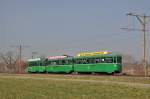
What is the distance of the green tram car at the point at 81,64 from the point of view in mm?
46906

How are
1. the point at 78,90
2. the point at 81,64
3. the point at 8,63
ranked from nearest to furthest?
the point at 78,90, the point at 81,64, the point at 8,63

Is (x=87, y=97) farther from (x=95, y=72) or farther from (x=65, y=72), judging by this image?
(x=65, y=72)

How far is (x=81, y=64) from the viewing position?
52.1 metres

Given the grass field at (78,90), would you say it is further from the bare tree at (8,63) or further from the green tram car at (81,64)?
the bare tree at (8,63)

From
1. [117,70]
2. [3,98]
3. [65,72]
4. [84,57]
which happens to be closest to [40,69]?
[65,72]

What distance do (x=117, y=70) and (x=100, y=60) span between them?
2.41 m

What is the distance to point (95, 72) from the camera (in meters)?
50.5

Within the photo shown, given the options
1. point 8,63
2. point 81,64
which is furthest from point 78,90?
point 8,63

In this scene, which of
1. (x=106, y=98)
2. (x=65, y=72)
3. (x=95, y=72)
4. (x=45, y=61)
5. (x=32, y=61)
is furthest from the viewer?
(x=32, y=61)

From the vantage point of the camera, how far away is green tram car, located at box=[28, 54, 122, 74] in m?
46.9

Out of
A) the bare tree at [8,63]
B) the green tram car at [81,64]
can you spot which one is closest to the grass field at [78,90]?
the green tram car at [81,64]

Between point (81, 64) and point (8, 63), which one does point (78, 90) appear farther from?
point (8, 63)

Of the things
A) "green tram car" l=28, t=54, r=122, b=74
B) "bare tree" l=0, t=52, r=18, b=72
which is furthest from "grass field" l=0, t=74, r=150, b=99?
"bare tree" l=0, t=52, r=18, b=72

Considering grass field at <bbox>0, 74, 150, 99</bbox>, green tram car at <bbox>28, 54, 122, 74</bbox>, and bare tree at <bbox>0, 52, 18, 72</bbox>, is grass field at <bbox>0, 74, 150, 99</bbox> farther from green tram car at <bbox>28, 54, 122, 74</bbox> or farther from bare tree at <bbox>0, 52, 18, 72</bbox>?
bare tree at <bbox>0, 52, 18, 72</bbox>
